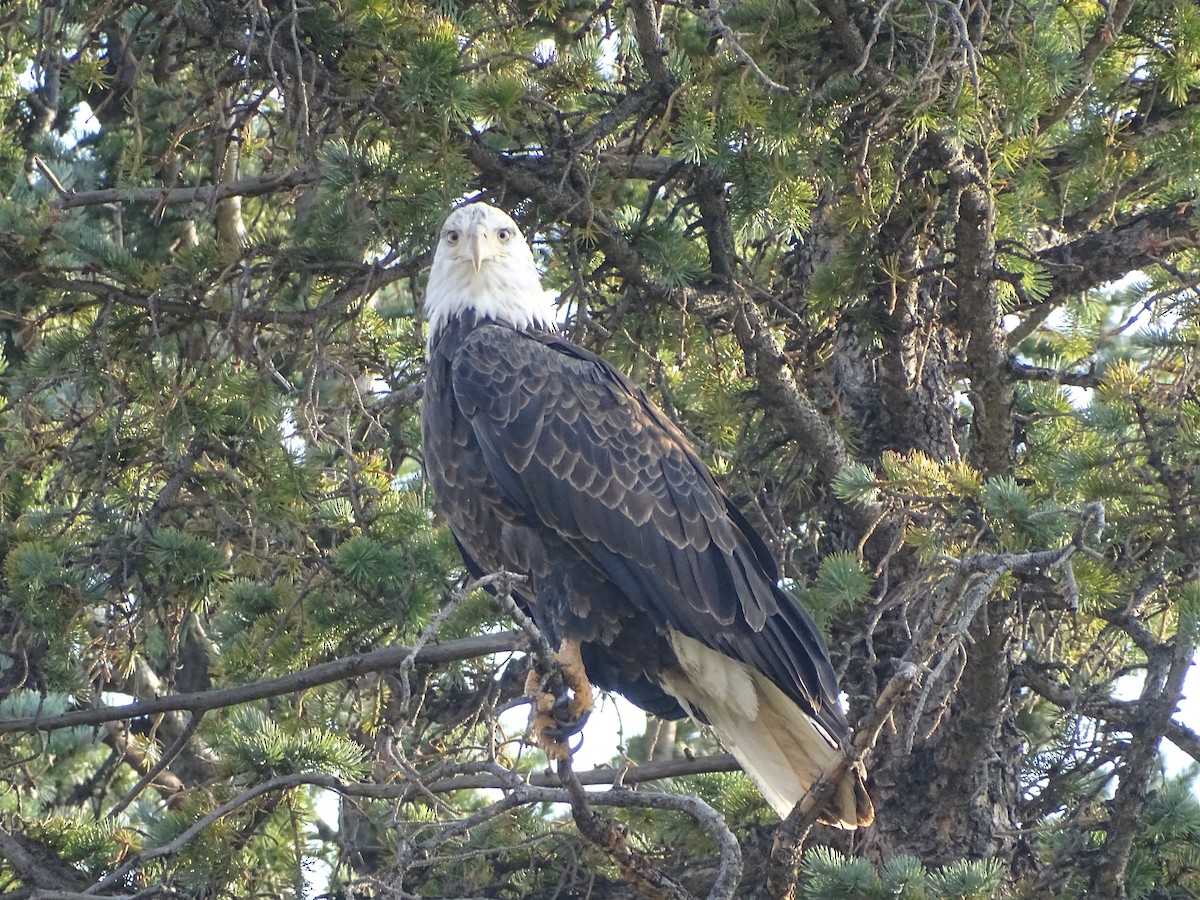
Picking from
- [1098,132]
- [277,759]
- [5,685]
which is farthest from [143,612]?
[1098,132]

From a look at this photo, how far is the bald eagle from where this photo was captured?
16.3 ft

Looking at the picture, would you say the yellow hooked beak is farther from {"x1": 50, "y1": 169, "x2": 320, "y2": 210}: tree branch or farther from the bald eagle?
{"x1": 50, "y1": 169, "x2": 320, "y2": 210}: tree branch

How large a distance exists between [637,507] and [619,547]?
0.16m

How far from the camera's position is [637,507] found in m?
5.10

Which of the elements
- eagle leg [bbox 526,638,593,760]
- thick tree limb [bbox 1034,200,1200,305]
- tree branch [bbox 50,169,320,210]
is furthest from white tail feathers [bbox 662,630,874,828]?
tree branch [bbox 50,169,320,210]

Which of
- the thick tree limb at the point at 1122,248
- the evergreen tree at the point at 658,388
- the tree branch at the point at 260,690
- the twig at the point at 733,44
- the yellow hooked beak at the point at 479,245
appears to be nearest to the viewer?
the twig at the point at 733,44

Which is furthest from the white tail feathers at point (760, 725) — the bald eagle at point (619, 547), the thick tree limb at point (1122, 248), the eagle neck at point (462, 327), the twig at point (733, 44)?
the twig at point (733, 44)

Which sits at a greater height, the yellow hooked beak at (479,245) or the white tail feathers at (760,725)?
the yellow hooked beak at (479,245)

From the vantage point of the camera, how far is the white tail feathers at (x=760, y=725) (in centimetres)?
513

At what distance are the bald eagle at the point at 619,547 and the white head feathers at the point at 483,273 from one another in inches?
11.9

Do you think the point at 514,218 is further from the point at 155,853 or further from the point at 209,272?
the point at 155,853

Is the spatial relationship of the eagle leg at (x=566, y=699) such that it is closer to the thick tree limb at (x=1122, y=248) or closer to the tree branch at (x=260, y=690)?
the tree branch at (x=260, y=690)

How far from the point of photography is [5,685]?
4.95 m

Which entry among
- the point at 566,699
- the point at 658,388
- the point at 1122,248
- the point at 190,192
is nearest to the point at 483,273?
the point at 658,388
